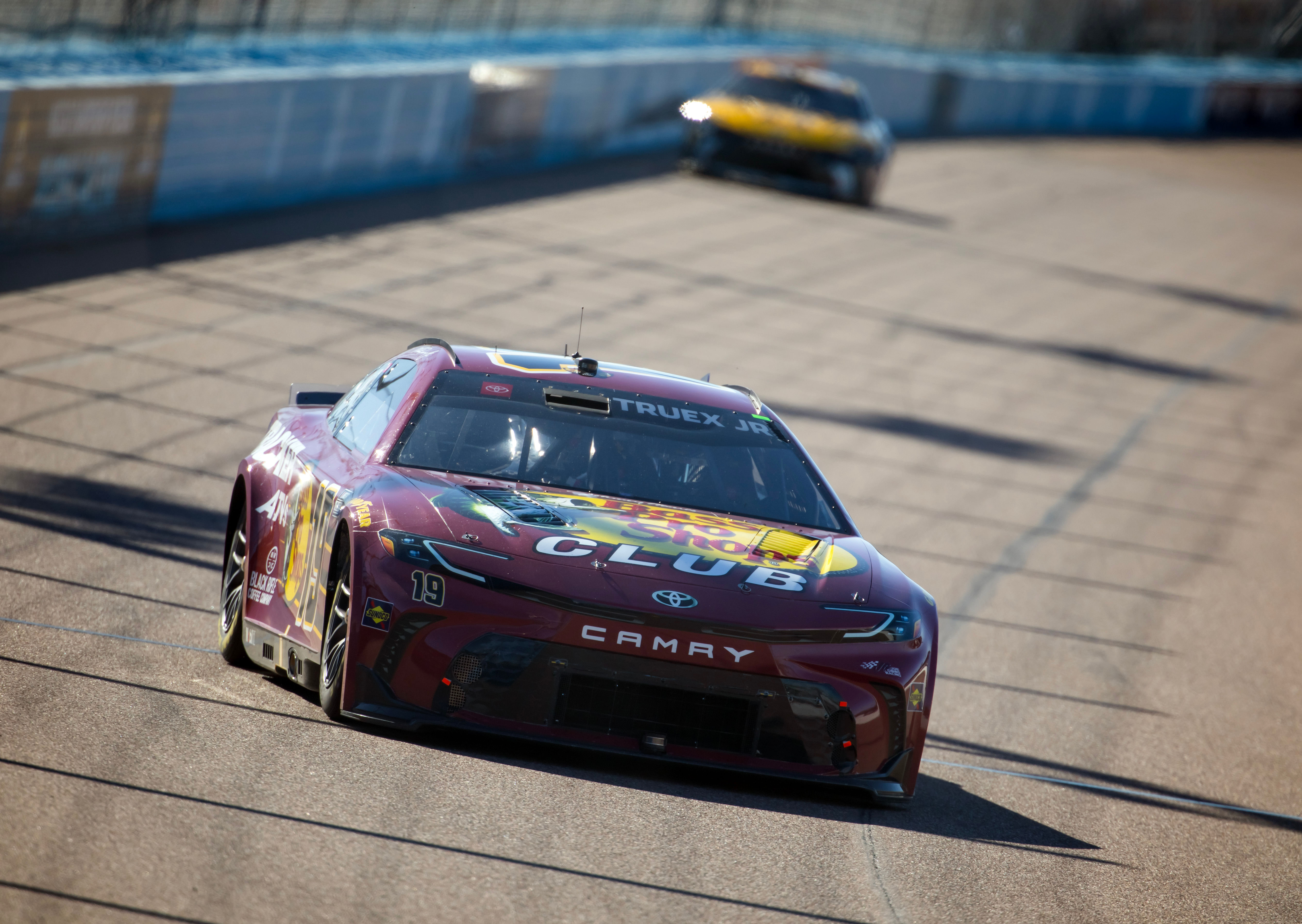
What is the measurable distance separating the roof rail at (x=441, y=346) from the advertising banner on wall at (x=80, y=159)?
876cm

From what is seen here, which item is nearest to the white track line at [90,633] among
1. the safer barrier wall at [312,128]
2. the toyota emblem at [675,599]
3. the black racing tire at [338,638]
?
the black racing tire at [338,638]

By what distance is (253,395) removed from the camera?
11.9 m

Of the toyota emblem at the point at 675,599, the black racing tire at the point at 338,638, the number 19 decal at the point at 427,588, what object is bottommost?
the black racing tire at the point at 338,638

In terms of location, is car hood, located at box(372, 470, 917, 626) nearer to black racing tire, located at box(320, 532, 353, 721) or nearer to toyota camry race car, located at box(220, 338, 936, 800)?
toyota camry race car, located at box(220, 338, 936, 800)

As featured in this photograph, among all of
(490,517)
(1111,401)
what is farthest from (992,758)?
(1111,401)

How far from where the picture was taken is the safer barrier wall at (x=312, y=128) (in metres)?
15.3

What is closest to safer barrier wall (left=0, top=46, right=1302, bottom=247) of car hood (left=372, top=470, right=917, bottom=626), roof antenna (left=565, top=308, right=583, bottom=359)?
roof antenna (left=565, top=308, right=583, bottom=359)

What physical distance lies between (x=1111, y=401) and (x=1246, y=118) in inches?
1392

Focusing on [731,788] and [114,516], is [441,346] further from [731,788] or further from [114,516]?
[114,516]

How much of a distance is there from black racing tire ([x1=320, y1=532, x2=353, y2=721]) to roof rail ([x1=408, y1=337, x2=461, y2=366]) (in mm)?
1196

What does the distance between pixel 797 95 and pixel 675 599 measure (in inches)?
795

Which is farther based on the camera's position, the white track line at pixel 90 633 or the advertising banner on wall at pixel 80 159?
the advertising banner on wall at pixel 80 159

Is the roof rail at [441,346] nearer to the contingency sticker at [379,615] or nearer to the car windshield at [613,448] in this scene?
the car windshield at [613,448]

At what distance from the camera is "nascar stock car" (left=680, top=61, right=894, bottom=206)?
2425 centimetres
